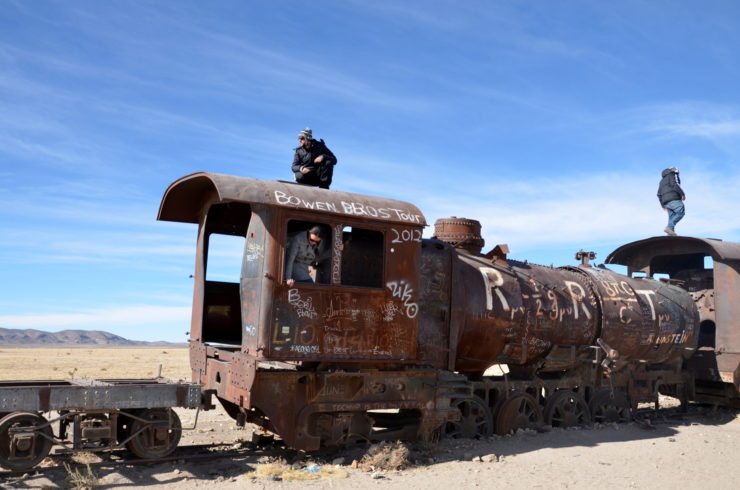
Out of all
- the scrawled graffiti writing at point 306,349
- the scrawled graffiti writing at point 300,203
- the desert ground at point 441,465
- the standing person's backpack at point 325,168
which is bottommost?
the desert ground at point 441,465

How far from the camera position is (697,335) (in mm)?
14117

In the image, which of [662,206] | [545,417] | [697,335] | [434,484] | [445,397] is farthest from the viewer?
[662,206]

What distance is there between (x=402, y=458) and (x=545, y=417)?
4179mm

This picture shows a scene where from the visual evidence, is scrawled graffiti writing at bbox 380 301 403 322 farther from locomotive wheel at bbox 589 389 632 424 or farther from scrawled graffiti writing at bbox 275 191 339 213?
locomotive wheel at bbox 589 389 632 424

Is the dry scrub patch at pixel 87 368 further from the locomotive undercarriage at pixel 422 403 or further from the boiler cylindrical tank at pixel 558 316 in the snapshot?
the boiler cylindrical tank at pixel 558 316

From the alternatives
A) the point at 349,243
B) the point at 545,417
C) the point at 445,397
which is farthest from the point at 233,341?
the point at 545,417

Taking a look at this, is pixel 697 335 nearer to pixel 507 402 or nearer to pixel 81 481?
pixel 507 402

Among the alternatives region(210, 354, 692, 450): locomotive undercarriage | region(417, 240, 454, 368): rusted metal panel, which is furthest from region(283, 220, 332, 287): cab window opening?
region(417, 240, 454, 368): rusted metal panel

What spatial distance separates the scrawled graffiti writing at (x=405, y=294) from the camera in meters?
8.81

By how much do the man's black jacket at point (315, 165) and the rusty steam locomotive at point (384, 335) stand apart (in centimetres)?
75

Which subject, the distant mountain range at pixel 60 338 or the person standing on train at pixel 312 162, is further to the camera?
the distant mountain range at pixel 60 338

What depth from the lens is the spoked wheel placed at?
37.6ft

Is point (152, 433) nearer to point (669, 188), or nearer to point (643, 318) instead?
point (643, 318)

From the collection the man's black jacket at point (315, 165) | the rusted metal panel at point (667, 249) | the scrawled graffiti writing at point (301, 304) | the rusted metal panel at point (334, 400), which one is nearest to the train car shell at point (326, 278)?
the scrawled graffiti writing at point (301, 304)
